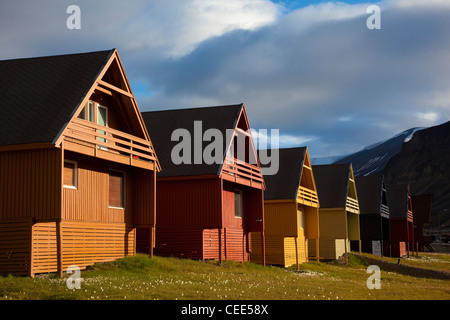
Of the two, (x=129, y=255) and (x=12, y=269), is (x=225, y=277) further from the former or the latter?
(x=12, y=269)

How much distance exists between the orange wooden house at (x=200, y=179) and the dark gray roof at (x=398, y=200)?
1491 inches

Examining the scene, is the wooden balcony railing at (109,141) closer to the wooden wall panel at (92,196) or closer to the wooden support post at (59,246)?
the wooden wall panel at (92,196)

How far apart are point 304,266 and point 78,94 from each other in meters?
24.4

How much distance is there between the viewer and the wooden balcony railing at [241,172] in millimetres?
32819

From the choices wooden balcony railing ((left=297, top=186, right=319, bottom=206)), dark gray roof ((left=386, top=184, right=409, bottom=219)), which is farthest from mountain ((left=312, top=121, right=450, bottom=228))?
wooden balcony railing ((left=297, top=186, right=319, bottom=206))

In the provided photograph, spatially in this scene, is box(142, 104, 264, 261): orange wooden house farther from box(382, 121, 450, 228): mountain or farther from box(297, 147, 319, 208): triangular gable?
box(382, 121, 450, 228): mountain

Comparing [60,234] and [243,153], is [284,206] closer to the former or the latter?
[243,153]

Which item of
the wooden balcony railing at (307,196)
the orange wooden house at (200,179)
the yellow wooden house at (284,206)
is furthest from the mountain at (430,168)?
the orange wooden house at (200,179)

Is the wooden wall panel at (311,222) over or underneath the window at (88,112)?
underneath

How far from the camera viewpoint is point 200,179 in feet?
105

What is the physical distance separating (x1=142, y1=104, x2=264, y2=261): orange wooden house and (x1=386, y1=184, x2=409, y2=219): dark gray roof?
37.9 m

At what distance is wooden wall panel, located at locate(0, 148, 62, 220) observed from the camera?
2147 centimetres

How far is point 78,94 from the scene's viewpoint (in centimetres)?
2300
